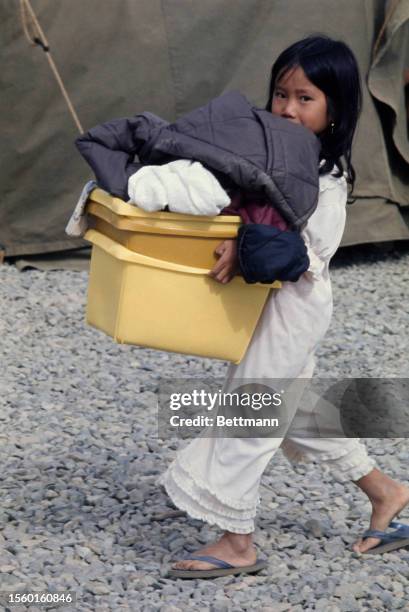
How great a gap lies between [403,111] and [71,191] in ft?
5.56

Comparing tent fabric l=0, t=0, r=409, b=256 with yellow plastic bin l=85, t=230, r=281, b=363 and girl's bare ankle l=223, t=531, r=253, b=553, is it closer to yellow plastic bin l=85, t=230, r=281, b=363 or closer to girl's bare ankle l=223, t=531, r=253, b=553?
yellow plastic bin l=85, t=230, r=281, b=363

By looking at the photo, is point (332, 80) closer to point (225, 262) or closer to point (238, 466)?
point (225, 262)

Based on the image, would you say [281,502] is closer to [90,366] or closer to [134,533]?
[134,533]

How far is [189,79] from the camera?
5.57 m

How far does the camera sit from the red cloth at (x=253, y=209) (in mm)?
2525

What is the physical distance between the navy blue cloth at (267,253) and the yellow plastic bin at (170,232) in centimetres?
6

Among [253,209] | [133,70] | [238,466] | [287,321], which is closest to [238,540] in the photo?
[238,466]

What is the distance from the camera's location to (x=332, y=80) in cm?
268

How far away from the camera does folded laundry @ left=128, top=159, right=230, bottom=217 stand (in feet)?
8.00

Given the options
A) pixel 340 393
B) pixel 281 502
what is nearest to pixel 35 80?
pixel 340 393

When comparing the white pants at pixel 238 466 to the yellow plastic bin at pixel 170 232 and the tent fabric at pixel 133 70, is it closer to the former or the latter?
the yellow plastic bin at pixel 170 232

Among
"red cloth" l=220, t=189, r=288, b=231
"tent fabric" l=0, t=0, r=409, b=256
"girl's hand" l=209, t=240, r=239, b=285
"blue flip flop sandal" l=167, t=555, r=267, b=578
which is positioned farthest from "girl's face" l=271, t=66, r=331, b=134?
"tent fabric" l=0, t=0, r=409, b=256

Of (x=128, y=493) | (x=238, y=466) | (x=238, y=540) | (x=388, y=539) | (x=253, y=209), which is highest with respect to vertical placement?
(x=253, y=209)

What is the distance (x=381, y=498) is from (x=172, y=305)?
2.79ft
